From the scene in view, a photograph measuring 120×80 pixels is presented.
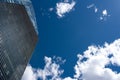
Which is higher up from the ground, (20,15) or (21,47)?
(20,15)

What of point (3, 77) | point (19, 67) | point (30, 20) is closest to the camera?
point (3, 77)

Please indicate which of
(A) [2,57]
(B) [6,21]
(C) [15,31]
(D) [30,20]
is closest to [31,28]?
(D) [30,20]

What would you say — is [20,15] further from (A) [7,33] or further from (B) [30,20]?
(A) [7,33]

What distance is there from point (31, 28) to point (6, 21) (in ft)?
102

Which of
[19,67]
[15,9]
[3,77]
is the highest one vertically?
[15,9]

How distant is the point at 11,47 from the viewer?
8706cm

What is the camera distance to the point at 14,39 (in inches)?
3666

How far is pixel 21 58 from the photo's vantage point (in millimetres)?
99438

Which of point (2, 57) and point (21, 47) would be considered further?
point (21, 47)

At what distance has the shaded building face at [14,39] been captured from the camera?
78950mm

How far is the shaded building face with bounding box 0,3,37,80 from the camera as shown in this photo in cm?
7895

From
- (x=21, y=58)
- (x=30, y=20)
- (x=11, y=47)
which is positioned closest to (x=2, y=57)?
(x=11, y=47)

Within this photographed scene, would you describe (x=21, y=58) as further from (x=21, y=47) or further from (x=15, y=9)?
(x=15, y=9)

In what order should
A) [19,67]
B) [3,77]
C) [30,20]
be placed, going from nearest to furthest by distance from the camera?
[3,77]
[19,67]
[30,20]
